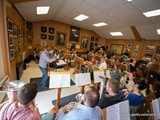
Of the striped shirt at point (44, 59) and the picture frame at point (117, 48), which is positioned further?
the picture frame at point (117, 48)

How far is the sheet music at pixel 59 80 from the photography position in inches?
67.7

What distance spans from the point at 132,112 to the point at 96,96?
102 centimetres

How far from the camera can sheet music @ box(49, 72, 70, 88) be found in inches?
67.7

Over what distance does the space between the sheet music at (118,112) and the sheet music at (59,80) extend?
87 centimetres

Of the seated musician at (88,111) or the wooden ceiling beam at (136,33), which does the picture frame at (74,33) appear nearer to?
the wooden ceiling beam at (136,33)

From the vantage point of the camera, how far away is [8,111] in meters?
0.94

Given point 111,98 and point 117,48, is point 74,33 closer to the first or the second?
point 117,48

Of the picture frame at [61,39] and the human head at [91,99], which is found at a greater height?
the picture frame at [61,39]

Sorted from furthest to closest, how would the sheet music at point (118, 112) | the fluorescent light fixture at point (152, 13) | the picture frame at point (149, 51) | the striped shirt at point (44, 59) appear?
the picture frame at point (149, 51) < the fluorescent light fixture at point (152, 13) < the striped shirt at point (44, 59) < the sheet music at point (118, 112)

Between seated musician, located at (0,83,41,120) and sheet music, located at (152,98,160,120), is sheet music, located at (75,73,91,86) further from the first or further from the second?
sheet music, located at (152,98,160,120)

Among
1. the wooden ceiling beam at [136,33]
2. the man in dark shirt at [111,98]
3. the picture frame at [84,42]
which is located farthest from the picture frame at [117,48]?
the man in dark shirt at [111,98]

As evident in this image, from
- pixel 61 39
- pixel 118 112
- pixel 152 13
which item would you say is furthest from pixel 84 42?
pixel 118 112

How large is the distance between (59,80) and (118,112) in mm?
1057

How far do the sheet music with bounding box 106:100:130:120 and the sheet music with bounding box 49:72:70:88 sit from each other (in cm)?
87
